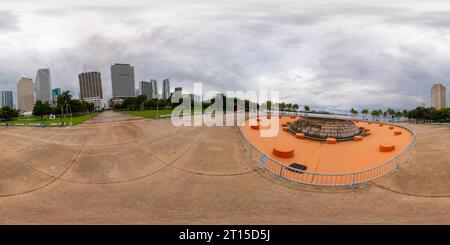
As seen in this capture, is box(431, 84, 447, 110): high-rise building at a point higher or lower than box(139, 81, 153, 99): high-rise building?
lower

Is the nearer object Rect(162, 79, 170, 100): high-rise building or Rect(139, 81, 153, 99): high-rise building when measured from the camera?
Rect(162, 79, 170, 100): high-rise building

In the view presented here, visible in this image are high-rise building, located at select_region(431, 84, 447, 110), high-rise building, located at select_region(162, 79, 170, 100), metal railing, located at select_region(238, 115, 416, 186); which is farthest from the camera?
high-rise building, located at select_region(162, 79, 170, 100)

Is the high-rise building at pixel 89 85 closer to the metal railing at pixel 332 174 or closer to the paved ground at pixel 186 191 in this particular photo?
the paved ground at pixel 186 191

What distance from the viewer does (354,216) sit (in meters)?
7.12

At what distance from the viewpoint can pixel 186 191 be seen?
30.1ft

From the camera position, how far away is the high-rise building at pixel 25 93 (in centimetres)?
13250

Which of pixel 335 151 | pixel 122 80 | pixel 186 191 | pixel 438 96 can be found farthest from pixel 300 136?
pixel 122 80

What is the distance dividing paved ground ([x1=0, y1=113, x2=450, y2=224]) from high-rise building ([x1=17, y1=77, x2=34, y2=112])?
6178 inches

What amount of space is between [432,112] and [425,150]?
62989mm

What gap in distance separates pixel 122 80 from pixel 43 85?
55.0 metres

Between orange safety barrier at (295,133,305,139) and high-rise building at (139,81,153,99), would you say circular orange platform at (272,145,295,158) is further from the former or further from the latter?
high-rise building at (139,81,153,99)

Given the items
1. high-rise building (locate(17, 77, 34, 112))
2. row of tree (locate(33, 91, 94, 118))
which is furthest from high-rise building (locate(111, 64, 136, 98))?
row of tree (locate(33, 91, 94, 118))

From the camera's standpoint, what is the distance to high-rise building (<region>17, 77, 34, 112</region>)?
13250 cm

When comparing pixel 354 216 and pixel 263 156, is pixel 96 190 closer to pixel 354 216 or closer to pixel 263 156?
pixel 263 156
